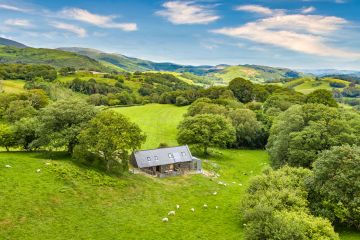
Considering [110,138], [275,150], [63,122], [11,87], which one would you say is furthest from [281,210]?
[11,87]

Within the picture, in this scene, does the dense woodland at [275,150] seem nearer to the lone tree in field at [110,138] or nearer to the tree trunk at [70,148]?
the lone tree in field at [110,138]

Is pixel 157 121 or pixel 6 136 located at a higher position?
pixel 6 136

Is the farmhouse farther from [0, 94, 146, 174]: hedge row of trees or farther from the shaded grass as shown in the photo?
[0, 94, 146, 174]: hedge row of trees

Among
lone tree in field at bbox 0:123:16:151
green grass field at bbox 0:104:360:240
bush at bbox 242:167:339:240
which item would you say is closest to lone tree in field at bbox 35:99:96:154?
green grass field at bbox 0:104:360:240

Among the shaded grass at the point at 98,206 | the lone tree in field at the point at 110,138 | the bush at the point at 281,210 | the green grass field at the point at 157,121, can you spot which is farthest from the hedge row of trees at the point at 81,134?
the green grass field at the point at 157,121

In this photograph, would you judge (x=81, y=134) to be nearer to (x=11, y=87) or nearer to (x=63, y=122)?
(x=63, y=122)

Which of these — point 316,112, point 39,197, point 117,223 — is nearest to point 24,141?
point 39,197

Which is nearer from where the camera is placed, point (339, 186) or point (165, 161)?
point (339, 186)
